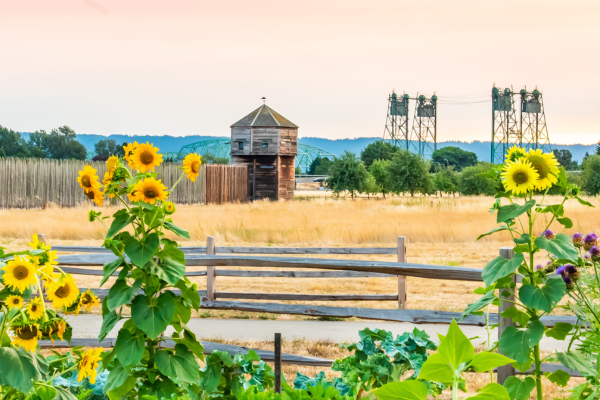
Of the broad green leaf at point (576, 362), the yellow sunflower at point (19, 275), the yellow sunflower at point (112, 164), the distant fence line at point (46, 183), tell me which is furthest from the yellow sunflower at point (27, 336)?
the distant fence line at point (46, 183)

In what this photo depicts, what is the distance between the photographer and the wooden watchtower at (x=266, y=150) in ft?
126

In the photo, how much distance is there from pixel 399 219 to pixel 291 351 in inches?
548

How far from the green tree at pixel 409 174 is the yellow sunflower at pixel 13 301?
4799 centimetres

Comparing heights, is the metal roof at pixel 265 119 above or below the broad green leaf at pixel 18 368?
above

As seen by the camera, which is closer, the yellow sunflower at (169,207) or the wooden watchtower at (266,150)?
the yellow sunflower at (169,207)

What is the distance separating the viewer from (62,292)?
198 centimetres

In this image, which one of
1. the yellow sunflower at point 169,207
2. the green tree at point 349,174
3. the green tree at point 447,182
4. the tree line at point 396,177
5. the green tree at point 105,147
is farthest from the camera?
the green tree at point 105,147

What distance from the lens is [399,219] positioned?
65.4 ft

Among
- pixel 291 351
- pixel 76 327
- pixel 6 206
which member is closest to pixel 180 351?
pixel 291 351

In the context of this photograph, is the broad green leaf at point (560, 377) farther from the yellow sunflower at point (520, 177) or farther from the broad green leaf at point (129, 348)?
the broad green leaf at point (129, 348)

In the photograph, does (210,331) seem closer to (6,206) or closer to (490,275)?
(490,275)

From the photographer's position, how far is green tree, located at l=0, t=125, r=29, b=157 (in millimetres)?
78750

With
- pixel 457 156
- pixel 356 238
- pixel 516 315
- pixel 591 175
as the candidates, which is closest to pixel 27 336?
pixel 516 315

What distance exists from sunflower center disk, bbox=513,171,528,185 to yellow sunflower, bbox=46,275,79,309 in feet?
5.64
